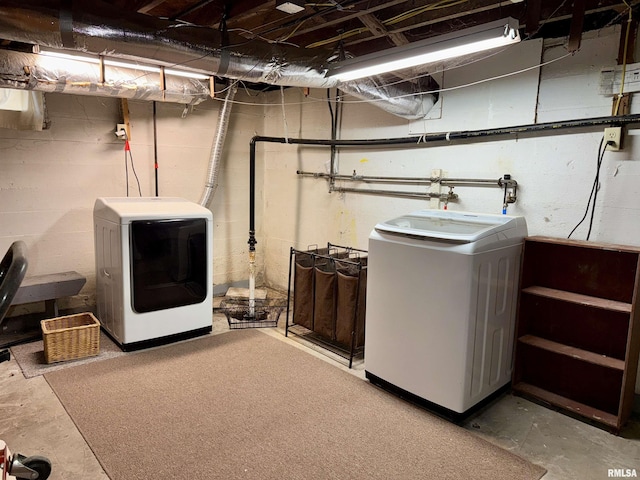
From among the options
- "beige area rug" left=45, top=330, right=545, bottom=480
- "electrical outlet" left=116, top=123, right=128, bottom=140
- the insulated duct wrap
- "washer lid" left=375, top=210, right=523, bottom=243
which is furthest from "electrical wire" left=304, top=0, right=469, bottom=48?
"beige area rug" left=45, top=330, right=545, bottom=480

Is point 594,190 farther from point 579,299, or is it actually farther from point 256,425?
point 256,425

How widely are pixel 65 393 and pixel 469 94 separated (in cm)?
358

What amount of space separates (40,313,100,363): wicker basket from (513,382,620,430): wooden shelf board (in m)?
3.13

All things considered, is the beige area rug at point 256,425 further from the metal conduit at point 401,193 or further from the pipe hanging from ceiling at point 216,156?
the pipe hanging from ceiling at point 216,156

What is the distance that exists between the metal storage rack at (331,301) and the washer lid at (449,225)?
21.0 inches

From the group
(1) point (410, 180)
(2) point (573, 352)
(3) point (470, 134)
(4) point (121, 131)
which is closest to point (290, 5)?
(3) point (470, 134)

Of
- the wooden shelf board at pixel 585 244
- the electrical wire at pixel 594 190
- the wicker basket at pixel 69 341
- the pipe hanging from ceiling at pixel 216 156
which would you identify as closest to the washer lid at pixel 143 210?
the pipe hanging from ceiling at pixel 216 156

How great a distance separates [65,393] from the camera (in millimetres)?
2738

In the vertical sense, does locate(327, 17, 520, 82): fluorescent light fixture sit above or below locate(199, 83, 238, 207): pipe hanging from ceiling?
above

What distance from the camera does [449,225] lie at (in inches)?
109

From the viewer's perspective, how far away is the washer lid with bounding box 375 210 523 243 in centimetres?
247

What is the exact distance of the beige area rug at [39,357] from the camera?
3.07 m

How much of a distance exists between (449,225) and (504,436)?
129cm

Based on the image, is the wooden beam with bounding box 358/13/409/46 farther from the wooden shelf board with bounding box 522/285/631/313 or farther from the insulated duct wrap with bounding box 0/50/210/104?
the wooden shelf board with bounding box 522/285/631/313
